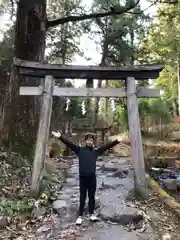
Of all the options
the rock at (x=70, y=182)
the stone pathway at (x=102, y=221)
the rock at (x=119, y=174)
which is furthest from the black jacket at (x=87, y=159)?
the rock at (x=119, y=174)

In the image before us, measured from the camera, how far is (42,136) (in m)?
5.63

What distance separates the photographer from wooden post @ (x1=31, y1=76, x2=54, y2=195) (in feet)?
18.0

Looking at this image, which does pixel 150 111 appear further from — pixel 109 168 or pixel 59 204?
pixel 59 204

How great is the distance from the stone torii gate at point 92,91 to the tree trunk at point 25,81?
1396 mm

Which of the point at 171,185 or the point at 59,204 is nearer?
the point at 59,204

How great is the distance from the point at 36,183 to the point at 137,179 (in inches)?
73.0

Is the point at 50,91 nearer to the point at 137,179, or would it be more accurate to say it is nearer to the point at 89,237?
→ the point at 137,179

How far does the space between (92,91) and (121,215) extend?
Answer: 7.87 ft

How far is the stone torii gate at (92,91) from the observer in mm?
5594

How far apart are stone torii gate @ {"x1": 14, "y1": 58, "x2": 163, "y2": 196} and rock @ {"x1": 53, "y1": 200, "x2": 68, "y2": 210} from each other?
618 mm

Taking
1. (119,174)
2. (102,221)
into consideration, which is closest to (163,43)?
(119,174)

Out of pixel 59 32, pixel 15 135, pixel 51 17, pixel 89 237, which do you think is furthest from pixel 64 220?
pixel 59 32

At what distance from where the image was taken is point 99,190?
6.40 meters

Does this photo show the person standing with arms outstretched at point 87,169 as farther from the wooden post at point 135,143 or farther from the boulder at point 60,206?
the wooden post at point 135,143
